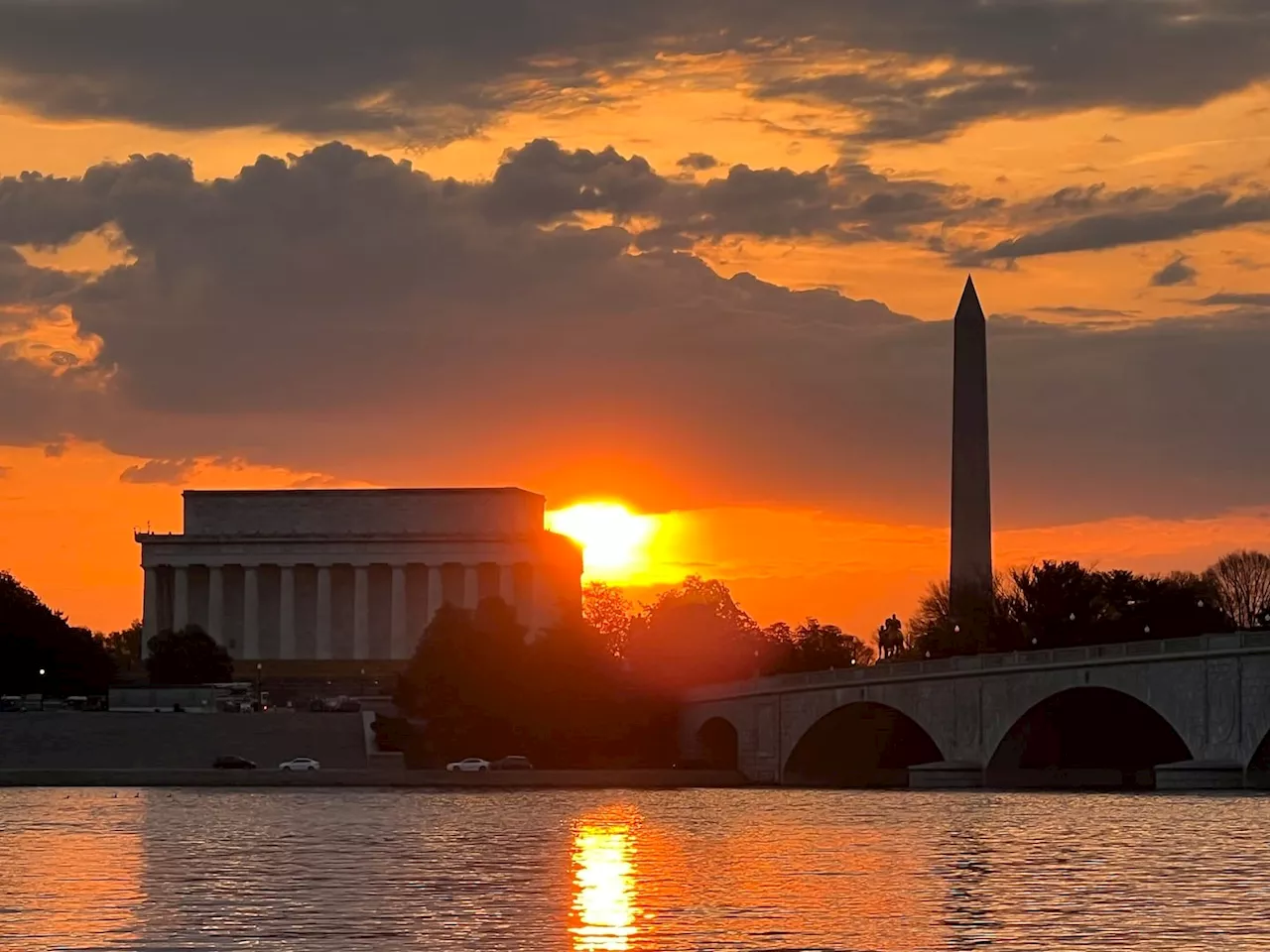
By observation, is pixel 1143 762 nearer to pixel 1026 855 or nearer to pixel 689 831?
pixel 689 831

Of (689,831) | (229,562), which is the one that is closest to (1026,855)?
(689,831)

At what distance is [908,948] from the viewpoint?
38.6 metres

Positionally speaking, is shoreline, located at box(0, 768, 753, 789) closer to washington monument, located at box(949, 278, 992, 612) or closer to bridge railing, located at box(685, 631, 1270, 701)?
bridge railing, located at box(685, 631, 1270, 701)

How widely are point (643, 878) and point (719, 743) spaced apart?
7927 cm

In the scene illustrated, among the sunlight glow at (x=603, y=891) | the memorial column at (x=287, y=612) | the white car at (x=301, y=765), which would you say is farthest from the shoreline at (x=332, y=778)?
the memorial column at (x=287, y=612)

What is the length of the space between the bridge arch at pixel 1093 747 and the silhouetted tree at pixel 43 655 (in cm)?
6681

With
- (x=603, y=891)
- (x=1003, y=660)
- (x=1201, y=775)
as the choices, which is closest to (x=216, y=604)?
(x=1003, y=660)

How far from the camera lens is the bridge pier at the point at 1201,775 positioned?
8825 centimetres

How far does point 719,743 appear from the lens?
131250 mm

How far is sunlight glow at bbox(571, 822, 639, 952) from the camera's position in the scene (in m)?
39.8

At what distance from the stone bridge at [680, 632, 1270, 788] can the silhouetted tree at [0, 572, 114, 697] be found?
39623 mm

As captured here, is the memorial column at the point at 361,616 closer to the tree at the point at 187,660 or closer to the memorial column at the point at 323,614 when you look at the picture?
the memorial column at the point at 323,614

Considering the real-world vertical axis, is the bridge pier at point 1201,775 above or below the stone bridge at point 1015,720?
below

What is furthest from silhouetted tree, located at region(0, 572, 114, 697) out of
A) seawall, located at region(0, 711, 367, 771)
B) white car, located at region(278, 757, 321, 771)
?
white car, located at region(278, 757, 321, 771)
